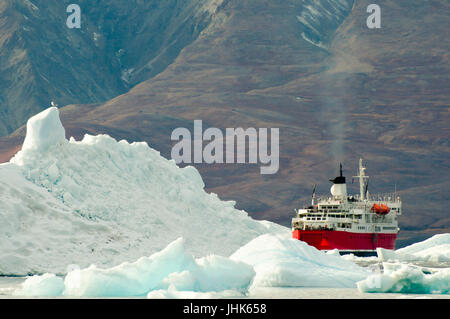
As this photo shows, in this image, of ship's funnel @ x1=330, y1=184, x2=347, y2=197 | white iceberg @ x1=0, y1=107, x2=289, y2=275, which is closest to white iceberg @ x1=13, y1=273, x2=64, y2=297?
white iceberg @ x1=0, y1=107, x2=289, y2=275

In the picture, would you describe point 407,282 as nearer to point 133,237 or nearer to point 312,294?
point 312,294

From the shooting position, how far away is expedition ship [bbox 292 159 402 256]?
290 feet

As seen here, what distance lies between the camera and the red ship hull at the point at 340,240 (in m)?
88.0

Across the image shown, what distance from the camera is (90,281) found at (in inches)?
1362

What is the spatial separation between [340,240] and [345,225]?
2096 millimetres

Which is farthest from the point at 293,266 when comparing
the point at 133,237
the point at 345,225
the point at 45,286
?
the point at 345,225

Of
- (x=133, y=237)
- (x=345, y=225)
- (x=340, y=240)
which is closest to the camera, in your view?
(x=133, y=237)

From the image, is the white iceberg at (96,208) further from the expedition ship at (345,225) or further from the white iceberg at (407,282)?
the expedition ship at (345,225)

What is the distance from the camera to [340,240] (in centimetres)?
8881

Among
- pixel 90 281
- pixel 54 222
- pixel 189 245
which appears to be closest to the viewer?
pixel 90 281

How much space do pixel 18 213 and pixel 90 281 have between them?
695 inches

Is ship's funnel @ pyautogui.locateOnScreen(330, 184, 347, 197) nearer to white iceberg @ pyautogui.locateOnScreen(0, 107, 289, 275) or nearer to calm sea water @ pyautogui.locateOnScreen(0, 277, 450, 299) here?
white iceberg @ pyautogui.locateOnScreen(0, 107, 289, 275)
